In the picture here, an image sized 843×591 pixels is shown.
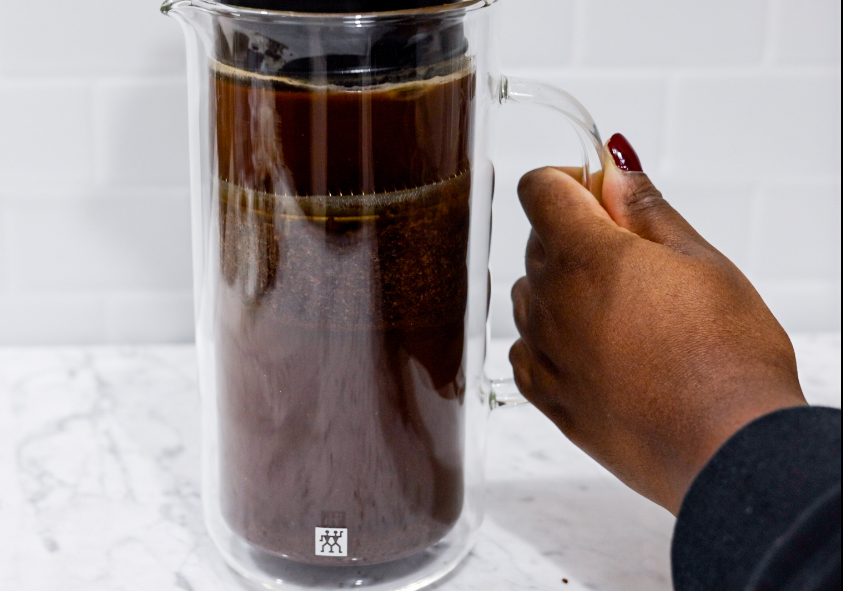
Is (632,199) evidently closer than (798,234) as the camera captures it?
Yes

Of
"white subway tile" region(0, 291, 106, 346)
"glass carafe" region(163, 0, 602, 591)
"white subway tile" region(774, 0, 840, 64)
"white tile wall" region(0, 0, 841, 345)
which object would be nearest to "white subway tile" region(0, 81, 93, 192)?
"white tile wall" region(0, 0, 841, 345)

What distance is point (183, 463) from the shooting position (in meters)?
0.67

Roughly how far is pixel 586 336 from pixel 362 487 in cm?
14

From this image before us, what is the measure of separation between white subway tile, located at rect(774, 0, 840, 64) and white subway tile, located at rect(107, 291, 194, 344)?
0.56m

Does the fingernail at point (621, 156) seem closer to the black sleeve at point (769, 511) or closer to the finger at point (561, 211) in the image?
the finger at point (561, 211)

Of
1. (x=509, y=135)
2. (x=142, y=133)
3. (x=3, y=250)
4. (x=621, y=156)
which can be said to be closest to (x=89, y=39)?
(x=142, y=133)

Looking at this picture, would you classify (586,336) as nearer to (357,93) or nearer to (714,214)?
(357,93)

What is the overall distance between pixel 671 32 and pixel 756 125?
0.39 ft

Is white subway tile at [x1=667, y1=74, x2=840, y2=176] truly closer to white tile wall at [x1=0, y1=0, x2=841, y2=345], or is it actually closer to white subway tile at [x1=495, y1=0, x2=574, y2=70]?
white tile wall at [x1=0, y1=0, x2=841, y2=345]

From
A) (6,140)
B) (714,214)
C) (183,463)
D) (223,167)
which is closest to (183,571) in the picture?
(183,463)

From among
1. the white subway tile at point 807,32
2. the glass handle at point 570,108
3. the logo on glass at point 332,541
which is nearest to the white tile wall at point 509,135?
the white subway tile at point 807,32

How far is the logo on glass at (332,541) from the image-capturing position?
0.50 metres

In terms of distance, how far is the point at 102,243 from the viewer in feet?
2.66

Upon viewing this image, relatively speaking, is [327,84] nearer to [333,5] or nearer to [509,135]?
[333,5]
